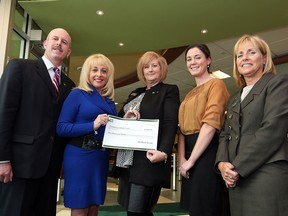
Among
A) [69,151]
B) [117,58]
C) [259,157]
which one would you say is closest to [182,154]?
[259,157]

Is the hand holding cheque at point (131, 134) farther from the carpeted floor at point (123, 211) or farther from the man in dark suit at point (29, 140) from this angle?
the carpeted floor at point (123, 211)

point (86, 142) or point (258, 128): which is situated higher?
point (258, 128)

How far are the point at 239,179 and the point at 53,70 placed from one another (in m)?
1.58

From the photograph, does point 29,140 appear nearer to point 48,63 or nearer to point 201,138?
point 48,63

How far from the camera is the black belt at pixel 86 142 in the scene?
6.50 feet

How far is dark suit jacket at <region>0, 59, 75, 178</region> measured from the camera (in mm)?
1798

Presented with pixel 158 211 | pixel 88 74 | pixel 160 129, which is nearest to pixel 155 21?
pixel 88 74

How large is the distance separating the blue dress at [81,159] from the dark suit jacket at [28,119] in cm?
10

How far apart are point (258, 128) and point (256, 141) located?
11cm

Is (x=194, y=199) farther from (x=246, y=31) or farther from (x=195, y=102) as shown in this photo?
(x=246, y=31)

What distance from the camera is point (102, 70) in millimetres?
2162

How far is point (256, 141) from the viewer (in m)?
1.47

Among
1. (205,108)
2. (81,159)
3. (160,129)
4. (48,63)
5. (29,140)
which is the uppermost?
(48,63)

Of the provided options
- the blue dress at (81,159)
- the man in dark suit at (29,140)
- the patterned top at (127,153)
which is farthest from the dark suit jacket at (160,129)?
the man in dark suit at (29,140)
